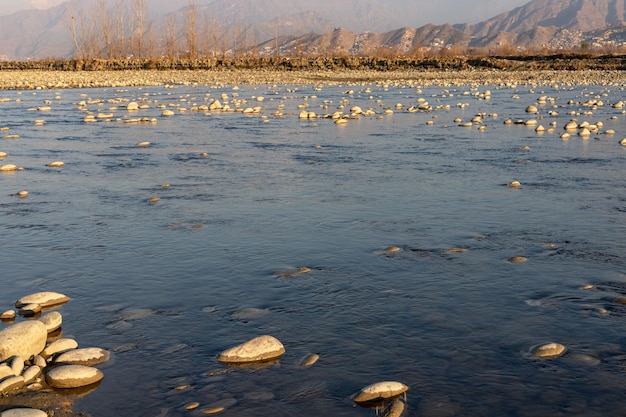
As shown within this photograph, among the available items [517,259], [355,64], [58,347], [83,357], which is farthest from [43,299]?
[355,64]

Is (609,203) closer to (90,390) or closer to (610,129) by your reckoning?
(90,390)

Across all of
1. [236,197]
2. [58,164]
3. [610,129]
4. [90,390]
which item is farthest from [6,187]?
[610,129]

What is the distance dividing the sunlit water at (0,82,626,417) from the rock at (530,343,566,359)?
8 centimetres

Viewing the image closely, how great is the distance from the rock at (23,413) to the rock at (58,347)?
0.91 m

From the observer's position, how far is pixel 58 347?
505 cm

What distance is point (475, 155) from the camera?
43.4 feet

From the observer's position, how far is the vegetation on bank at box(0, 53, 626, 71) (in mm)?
54438

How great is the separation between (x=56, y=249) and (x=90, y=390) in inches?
129

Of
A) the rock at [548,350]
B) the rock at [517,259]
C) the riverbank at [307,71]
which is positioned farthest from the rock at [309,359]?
the riverbank at [307,71]

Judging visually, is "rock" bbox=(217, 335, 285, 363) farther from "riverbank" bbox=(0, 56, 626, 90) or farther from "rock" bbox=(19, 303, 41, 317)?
"riverbank" bbox=(0, 56, 626, 90)

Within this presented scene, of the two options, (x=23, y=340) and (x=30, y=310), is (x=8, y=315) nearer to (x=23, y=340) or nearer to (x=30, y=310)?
(x=30, y=310)

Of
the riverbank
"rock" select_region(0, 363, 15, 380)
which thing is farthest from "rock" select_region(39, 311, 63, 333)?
the riverbank

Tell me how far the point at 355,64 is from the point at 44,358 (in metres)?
58.3

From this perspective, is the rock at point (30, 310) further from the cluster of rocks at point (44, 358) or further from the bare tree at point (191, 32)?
the bare tree at point (191, 32)
